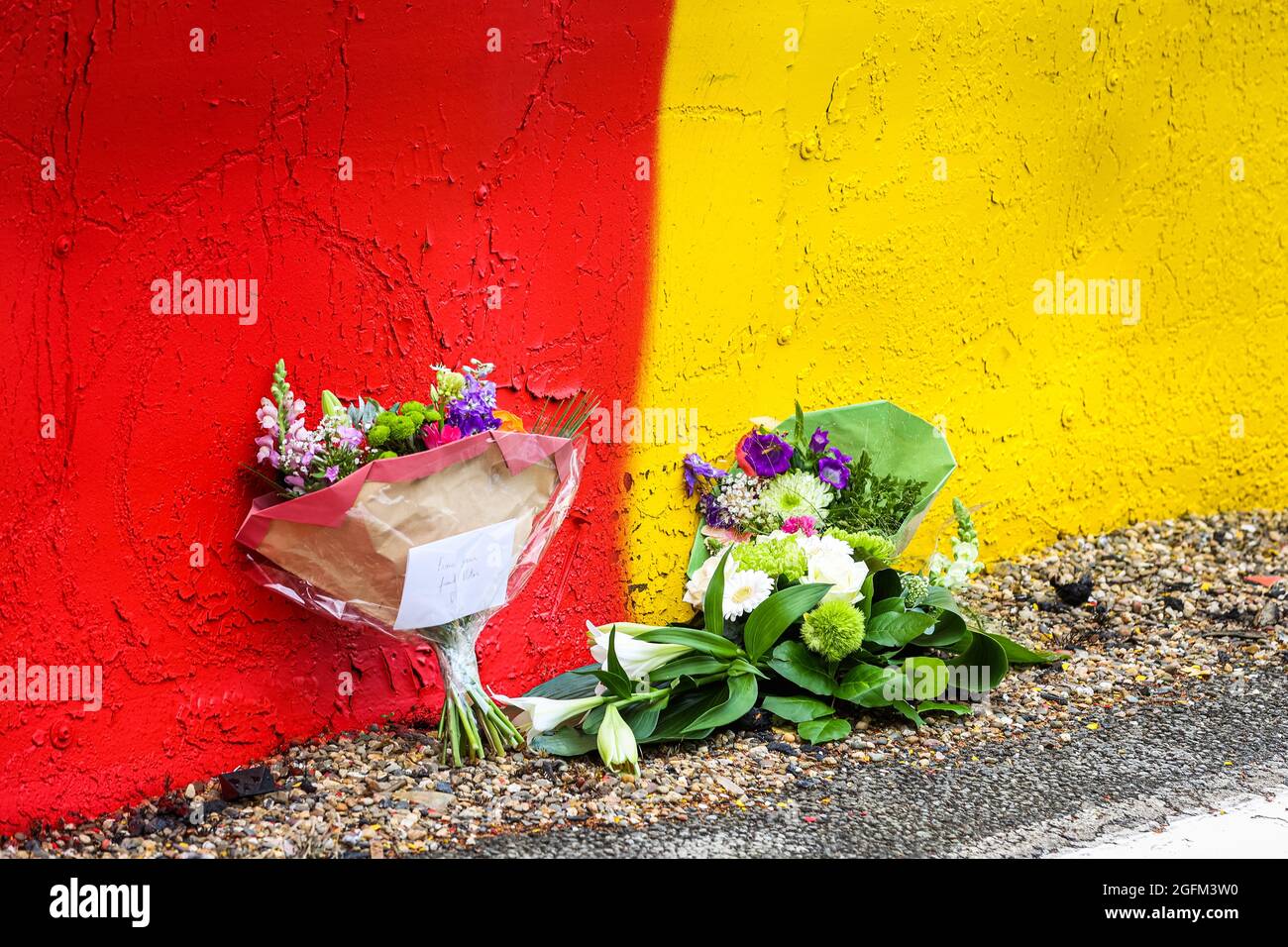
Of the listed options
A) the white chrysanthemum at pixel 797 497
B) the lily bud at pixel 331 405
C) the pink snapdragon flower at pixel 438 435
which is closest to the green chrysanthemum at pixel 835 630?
the white chrysanthemum at pixel 797 497

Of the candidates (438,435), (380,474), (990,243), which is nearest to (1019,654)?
(990,243)

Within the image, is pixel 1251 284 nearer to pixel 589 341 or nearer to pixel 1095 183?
pixel 1095 183

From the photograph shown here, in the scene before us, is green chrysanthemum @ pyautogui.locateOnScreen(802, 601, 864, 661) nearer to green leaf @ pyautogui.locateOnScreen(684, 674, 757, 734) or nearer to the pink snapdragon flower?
green leaf @ pyautogui.locateOnScreen(684, 674, 757, 734)

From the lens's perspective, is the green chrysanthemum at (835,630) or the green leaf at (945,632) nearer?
the green chrysanthemum at (835,630)

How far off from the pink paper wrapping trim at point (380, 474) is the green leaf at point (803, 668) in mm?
850

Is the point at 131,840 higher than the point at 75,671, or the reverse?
the point at 75,671

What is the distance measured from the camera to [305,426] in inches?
113

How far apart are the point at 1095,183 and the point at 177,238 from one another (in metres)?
3.45

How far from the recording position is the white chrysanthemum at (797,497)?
370 centimetres

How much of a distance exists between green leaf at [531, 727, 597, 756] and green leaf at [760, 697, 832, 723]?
507mm

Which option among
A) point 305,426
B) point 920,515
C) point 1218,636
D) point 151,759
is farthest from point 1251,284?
Answer: point 151,759

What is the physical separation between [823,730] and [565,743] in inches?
25.7

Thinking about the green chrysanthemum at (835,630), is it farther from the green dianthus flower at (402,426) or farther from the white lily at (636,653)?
the green dianthus flower at (402,426)

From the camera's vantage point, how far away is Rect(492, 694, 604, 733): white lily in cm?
298
